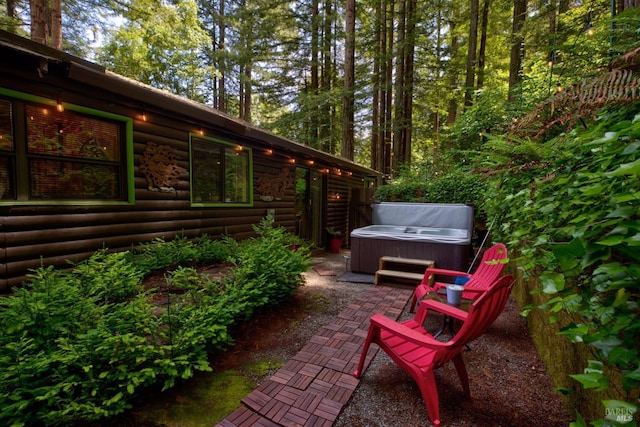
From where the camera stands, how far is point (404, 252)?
5.06 meters

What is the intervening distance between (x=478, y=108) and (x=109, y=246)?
8685mm

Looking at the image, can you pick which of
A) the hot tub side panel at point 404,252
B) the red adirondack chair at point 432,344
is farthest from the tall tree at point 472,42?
the red adirondack chair at point 432,344

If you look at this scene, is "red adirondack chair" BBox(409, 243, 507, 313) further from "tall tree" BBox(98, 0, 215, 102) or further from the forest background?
"tall tree" BBox(98, 0, 215, 102)

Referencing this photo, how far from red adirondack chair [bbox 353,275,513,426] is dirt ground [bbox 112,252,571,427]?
0.14 m

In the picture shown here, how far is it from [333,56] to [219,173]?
11002 millimetres

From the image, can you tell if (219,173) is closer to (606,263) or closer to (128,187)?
(128,187)

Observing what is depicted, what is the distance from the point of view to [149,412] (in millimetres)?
1749

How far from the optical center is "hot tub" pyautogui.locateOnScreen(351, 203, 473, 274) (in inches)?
189

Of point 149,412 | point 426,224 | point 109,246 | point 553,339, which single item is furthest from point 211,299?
point 426,224

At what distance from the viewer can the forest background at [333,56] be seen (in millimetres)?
8336

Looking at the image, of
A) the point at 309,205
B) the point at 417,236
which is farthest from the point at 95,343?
the point at 309,205

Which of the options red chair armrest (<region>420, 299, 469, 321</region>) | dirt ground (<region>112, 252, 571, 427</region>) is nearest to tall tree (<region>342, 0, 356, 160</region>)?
dirt ground (<region>112, 252, 571, 427</region>)

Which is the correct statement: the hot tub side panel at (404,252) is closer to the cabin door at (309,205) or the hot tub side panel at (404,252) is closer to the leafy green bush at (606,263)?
the cabin door at (309,205)

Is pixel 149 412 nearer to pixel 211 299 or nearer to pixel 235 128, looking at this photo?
pixel 211 299
